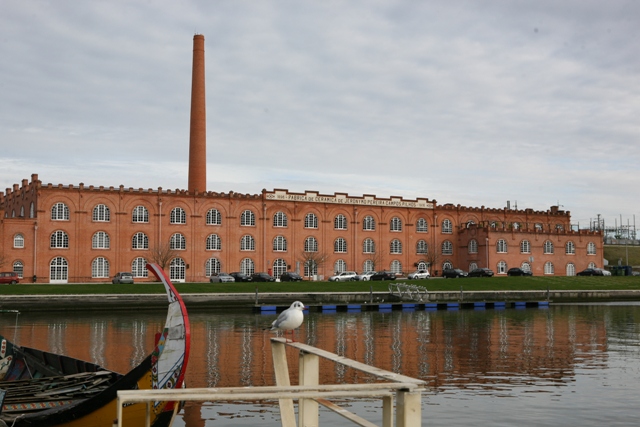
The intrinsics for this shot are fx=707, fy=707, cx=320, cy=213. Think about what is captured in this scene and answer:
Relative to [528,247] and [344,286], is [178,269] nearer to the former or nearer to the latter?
[344,286]

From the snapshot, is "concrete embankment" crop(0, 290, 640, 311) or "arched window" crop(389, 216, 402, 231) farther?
"arched window" crop(389, 216, 402, 231)

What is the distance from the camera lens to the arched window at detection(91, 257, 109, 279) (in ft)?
239

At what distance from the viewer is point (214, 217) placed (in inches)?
3130

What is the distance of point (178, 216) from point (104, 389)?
65468 mm

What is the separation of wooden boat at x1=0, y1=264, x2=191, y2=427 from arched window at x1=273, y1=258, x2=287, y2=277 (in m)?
65.4

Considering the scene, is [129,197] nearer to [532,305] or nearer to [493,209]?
[532,305]

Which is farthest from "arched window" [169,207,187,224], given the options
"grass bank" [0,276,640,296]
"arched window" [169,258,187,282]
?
"grass bank" [0,276,640,296]

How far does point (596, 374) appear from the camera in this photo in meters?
24.2

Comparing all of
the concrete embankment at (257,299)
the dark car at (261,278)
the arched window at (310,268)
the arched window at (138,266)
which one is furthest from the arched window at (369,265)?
the arched window at (138,266)

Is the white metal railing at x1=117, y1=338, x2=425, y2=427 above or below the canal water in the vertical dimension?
above

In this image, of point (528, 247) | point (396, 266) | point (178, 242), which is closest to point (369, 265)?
point (396, 266)

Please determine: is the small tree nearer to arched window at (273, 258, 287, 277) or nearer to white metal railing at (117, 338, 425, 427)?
arched window at (273, 258, 287, 277)

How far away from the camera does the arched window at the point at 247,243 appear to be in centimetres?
8069

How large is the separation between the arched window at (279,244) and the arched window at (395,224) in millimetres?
A: 14742
